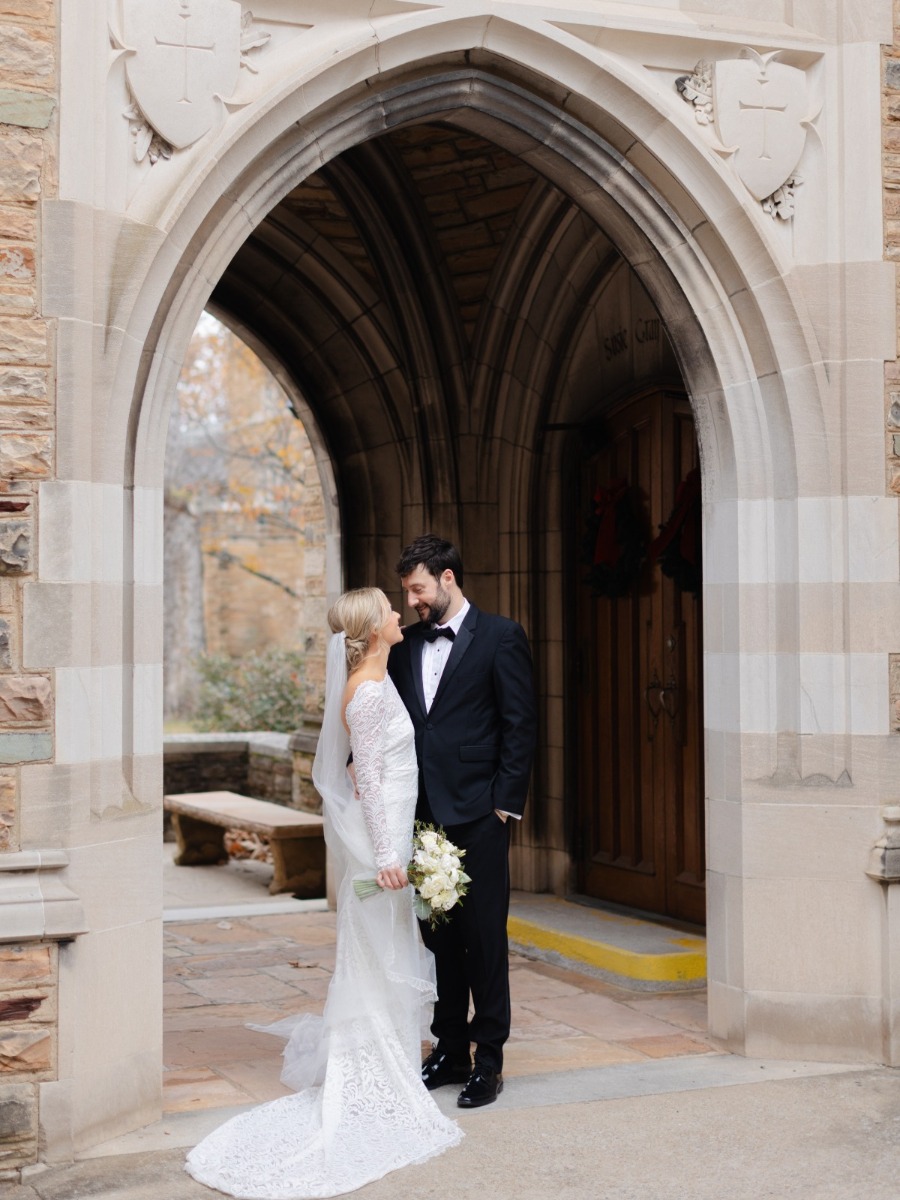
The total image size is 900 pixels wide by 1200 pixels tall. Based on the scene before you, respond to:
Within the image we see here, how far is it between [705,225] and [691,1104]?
9.60 ft

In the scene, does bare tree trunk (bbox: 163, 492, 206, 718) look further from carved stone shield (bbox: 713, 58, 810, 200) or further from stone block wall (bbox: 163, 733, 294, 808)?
carved stone shield (bbox: 713, 58, 810, 200)

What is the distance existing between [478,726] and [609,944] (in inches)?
84.1

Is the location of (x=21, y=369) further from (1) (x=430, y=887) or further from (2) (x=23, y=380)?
(1) (x=430, y=887)

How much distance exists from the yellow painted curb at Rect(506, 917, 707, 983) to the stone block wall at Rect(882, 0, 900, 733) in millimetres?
1544

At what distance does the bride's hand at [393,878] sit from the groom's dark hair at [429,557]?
92 cm

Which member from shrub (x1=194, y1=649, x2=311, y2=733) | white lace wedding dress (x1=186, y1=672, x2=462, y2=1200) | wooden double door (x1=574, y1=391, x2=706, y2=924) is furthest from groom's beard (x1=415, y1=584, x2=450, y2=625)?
shrub (x1=194, y1=649, x2=311, y2=733)

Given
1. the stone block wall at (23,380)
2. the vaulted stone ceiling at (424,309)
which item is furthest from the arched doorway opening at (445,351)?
the stone block wall at (23,380)

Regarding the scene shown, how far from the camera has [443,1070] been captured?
16.2ft

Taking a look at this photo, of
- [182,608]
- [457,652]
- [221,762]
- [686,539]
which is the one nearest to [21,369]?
[457,652]

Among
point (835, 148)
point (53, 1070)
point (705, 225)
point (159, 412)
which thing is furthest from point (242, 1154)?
point (835, 148)

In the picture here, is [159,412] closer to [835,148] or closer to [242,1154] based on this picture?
[242,1154]

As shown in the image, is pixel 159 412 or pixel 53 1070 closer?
pixel 53 1070

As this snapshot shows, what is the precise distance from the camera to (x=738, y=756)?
534cm

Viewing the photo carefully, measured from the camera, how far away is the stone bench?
30.3ft
